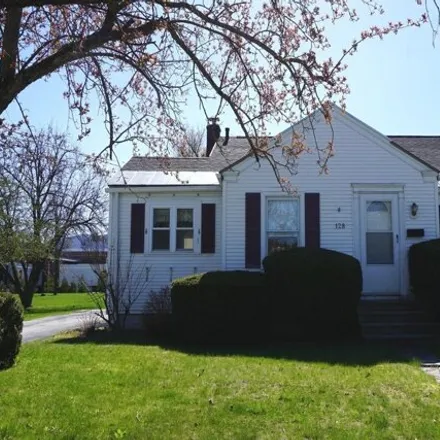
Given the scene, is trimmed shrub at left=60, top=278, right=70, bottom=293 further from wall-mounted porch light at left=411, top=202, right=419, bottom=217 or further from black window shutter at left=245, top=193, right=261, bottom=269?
wall-mounted porch light at left=411, top=202, right=419, bottom=217

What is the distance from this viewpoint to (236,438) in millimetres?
5129

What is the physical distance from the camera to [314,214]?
1421 cm

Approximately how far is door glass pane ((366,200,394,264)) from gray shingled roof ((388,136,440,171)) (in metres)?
2.76

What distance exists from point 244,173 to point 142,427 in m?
9.67

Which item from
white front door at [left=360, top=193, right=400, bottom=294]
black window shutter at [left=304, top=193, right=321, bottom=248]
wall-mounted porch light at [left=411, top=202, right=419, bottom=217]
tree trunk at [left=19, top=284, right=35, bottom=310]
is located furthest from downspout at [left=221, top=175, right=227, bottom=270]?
tree trunk at [left=19, top=284, right=35, bottom=310]

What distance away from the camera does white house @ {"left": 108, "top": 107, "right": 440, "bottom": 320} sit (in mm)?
14078

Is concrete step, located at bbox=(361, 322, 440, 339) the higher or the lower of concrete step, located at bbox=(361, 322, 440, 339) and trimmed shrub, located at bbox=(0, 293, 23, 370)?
the lower

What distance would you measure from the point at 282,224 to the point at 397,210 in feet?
9.61

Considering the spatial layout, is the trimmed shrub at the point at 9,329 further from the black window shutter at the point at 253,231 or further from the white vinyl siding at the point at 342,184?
the black window shutter at the point at 253,231

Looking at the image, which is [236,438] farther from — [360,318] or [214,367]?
[360,318]

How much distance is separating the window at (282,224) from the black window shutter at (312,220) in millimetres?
260

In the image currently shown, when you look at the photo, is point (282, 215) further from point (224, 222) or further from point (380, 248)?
point (380, 248)

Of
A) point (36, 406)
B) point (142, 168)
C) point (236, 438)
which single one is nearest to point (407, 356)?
point (236, 438)

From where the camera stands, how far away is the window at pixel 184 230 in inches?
591
